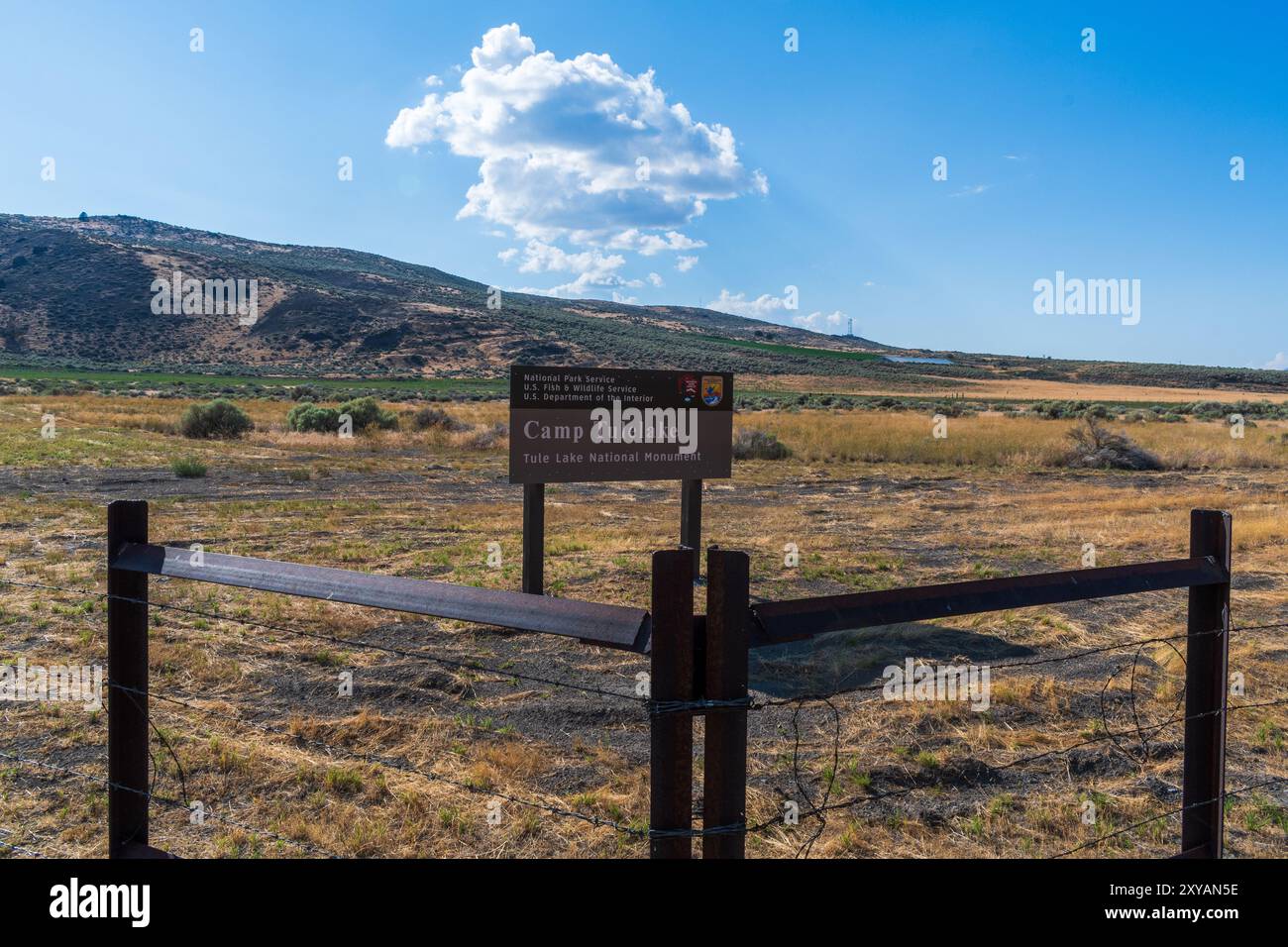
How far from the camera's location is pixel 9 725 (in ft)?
17.1

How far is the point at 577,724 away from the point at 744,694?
11.1 ft

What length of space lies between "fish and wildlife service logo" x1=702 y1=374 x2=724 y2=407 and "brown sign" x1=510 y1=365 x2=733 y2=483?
1 centimetres

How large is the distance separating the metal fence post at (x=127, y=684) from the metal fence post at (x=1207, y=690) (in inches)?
139

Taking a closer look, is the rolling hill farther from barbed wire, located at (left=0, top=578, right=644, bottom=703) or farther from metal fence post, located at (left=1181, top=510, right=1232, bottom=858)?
metal fence post, located at (left=1181, top=510, right=1232, bottom=858)

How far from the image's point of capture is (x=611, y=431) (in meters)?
9.03

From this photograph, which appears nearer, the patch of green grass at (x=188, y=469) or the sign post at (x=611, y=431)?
the sign post at (x=611, y=431)

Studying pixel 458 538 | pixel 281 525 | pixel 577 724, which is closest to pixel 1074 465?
pixel 458 538

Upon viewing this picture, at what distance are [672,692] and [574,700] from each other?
3.83 metres

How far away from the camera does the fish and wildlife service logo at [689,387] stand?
973 centimetres

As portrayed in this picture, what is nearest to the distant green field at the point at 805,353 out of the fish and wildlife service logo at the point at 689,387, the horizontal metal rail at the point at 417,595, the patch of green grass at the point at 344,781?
the fish and wildlife service logo at the point at 689,387

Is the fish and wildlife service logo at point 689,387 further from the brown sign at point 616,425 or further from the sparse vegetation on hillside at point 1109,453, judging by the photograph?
the sparse vegetation on hillside at point 1109,453

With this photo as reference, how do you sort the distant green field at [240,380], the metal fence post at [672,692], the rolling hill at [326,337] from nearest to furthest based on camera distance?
1. the metal fence post at [672,692]
2. the distant green field at [240,380]
3. the rolling hill at [326,337]

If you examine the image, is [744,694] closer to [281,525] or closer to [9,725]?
[9,725]

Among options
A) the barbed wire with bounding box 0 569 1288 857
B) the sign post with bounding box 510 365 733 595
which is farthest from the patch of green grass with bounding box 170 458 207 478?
the barbed wire with bounding box 0 569 1288 857
